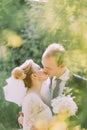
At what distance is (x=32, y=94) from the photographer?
152 cm

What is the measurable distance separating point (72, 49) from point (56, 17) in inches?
7.6

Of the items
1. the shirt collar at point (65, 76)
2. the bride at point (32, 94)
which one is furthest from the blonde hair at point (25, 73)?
the shirt collar at point (65, 76)

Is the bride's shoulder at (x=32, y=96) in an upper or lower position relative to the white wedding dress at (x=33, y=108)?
upper

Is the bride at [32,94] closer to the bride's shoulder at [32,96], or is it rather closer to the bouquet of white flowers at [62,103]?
the bride's shoulder at [32,96]

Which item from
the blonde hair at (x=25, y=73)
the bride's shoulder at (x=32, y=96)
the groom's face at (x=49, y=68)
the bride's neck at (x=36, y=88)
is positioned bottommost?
the bride's shoulder at (x=32, y=96)

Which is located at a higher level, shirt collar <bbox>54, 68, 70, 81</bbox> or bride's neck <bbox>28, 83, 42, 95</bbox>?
shirt collar <bbox>54, 68, 70, 81</bbox>

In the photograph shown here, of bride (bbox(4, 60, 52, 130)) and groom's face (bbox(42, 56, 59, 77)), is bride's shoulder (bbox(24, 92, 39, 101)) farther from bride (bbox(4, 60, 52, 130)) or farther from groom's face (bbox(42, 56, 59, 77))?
groom's face (bbox(42, 56, 59, 77))

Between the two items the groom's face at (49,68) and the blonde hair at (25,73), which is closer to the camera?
the groom's face at (49,68)

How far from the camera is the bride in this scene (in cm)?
150

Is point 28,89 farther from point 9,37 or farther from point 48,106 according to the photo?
point 9,37

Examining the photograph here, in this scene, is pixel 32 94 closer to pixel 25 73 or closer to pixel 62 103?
pixel 25 73

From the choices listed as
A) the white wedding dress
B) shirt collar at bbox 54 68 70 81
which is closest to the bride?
the white wedding dress

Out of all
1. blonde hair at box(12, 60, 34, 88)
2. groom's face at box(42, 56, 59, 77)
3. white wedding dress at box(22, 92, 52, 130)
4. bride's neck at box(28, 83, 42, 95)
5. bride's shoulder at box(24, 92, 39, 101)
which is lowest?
white wedding dress at box(22, 92, 52, 130)

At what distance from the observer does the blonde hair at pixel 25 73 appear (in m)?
1.49
